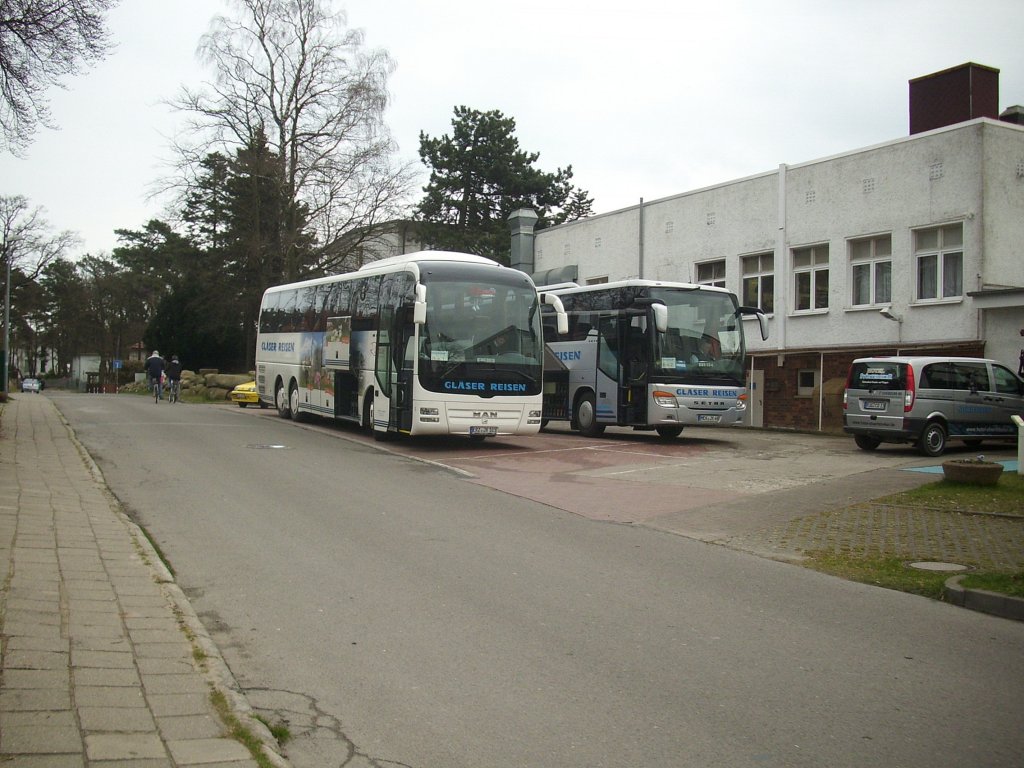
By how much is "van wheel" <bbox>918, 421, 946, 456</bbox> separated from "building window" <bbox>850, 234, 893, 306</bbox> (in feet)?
23.5

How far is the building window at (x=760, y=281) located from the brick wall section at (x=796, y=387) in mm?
1744

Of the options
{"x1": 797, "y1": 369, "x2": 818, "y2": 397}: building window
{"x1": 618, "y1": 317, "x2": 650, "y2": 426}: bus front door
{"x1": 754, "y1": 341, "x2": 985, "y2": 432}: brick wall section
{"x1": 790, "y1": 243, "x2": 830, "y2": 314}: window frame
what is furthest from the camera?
{"x1": 797, "y1": 369, "x2": 818, "y2": 397}: building window

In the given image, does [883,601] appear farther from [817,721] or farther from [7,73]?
[7,73]

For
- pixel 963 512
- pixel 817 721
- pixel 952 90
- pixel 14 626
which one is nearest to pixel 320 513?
pixel 14 626

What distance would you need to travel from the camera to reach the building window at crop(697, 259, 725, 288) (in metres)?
30.7

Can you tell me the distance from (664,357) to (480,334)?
485cm

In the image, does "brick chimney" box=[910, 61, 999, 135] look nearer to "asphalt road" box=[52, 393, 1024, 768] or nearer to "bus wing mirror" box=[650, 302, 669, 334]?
"bus wing mirror" box=[650, 302, 669, 334]

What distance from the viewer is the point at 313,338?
77.5 feet

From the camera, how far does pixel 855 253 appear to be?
2597 cm

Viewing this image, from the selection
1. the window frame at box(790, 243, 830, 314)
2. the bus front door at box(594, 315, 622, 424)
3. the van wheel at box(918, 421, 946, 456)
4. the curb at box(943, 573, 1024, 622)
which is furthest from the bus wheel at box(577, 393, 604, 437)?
the curb at box(943, 573, 1024, 622)

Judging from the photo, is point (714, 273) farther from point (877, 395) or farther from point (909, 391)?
point (909, 391)

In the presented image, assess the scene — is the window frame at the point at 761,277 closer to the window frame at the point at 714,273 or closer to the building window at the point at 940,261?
the window frame at the point at 714,273

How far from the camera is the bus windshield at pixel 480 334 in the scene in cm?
1750

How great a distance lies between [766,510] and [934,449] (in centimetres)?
819
